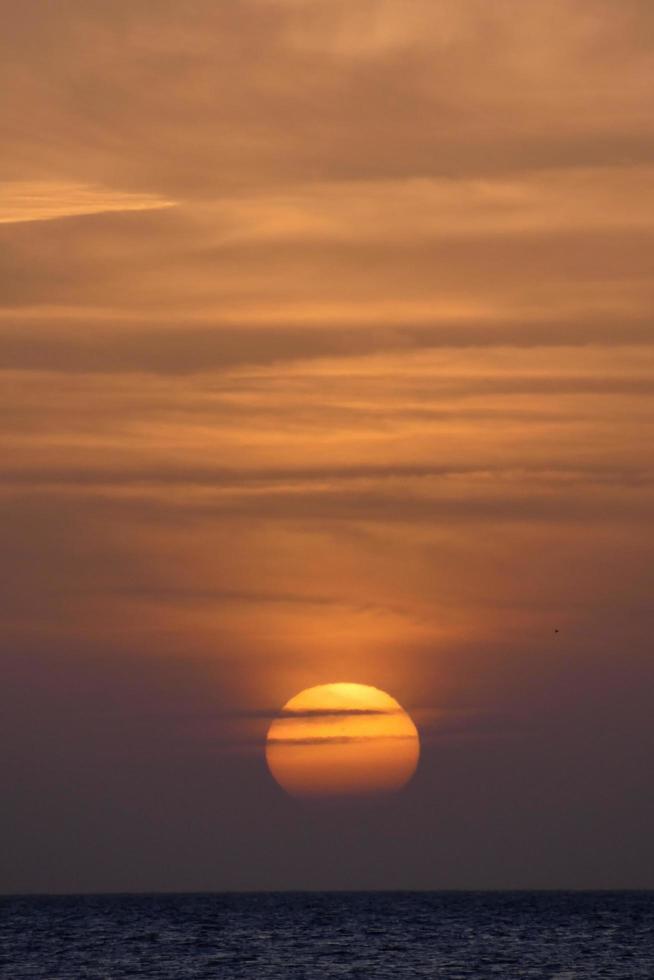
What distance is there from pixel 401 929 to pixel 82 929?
31.4m

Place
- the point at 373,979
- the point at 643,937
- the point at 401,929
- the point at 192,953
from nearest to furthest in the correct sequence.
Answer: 1. the point at 373,979
2. the point at 192,953
3. the point at 643,937
4. the point at 401,929

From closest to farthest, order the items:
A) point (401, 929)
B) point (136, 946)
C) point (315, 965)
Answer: point (315, 965), point (136, 946), point (401, 929)

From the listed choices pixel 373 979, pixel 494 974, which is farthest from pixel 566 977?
pixel 373 979

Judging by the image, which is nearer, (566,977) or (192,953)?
(566,977)

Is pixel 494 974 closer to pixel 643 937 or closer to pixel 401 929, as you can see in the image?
pixel 643 937

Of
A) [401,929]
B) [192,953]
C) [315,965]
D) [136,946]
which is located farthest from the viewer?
[401,929]

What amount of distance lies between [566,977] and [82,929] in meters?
83.7

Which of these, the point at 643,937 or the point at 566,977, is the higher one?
the point at 643,937

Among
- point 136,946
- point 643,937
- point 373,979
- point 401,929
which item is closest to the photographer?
point 373,979

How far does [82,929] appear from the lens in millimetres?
182750

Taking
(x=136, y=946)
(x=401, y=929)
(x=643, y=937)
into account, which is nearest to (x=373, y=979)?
(x=136, y=946)

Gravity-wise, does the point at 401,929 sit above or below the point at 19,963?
above

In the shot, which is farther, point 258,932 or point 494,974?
point 258,932

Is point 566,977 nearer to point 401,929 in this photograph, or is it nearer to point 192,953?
point 192,953
